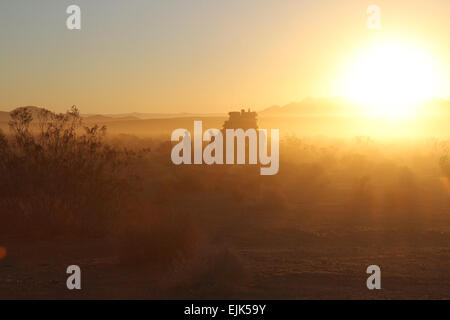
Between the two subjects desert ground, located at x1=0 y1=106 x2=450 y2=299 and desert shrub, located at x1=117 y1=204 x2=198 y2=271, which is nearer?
desert ground, located at x1=0 y1=106 x2=450 y2=299

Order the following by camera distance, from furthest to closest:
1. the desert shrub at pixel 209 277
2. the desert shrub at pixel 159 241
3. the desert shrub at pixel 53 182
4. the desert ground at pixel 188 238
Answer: the desert shrub at pixel 53 182, the desert shrub at pixel 159 241, the desert ground at pixel 188 238, the desert shrub at pixel 209 277

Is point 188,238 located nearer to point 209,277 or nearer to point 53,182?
point 209,277

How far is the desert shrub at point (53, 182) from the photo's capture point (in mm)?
15938

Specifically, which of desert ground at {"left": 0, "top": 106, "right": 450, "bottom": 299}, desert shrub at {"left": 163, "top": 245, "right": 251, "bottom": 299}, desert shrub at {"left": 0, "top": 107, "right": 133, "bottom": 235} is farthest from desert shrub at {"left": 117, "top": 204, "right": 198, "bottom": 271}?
desert shrub at {"left": 0, "top": 107, "right": 133, "bottom": 235}

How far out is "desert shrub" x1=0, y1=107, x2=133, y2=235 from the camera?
1594 centimetres

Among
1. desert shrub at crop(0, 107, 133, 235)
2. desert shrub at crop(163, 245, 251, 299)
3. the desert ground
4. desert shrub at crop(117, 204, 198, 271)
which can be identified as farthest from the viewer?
desert shrub at crop(0, 107, 133, 235)

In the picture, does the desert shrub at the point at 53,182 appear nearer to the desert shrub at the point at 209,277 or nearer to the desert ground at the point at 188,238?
the desert ground at the point at 188,238

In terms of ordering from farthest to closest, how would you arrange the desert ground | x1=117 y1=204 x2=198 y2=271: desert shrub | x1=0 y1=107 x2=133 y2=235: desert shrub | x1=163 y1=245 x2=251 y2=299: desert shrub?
x1=0 y1=107 x2=133 y2=235: desert shrub
x1=117 y1=204 x2=198 y2=271: desert shrub
the desert ground
x1=163 y1=245 x2=251 y2=299: desert shrub

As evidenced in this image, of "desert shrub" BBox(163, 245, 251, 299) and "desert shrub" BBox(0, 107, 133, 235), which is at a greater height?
"desert shrub" BBox(0, 107, 133, 235)

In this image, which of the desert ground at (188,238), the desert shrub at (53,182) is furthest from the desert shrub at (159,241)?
the desert shrub at (53,182)

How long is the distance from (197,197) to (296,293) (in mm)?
15843

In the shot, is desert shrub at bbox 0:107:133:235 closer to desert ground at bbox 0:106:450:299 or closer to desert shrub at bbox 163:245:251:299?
desert ground at bbox 0:106:450:299

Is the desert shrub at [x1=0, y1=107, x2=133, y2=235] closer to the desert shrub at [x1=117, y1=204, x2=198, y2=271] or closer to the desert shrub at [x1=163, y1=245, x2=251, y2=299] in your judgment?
the desert shrub at [x1=117, y1=204, x2=198, y2=271]

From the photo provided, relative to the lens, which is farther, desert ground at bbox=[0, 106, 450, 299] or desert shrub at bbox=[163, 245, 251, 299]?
desert ground at bbox=[0, 106, 450, 299]
